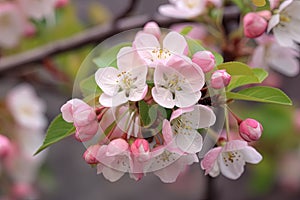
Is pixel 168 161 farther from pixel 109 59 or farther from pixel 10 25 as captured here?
pixel 10 25

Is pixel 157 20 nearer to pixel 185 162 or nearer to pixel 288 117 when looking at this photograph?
pixel 185 162

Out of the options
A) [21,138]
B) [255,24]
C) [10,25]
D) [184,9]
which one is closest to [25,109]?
[21,138]

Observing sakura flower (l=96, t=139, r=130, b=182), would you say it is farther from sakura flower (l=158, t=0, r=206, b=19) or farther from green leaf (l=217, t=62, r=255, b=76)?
sakura flower (l=158, t=0, r=206, b=19)

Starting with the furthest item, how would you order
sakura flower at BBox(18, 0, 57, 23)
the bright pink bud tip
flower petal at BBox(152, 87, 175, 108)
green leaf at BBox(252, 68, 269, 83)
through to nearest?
sakura flower at BBox(18, 0, 57, 23), the bright pink bud tip, green leaf at BBox(252, 68, 269, 83), flower petal at BBox(152, 87, 175, 108)

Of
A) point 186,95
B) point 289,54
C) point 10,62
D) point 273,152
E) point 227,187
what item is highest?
point 186,95

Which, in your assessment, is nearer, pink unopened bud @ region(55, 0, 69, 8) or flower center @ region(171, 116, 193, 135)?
flower center @ region(171, 116, 193, 135)

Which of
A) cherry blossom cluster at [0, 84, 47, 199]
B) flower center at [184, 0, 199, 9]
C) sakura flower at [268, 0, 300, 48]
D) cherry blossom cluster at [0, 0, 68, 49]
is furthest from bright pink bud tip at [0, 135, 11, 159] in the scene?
sakura flower at [268, 0, 300, 48]

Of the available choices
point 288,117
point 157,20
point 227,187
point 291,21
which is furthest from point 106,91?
point 227,187

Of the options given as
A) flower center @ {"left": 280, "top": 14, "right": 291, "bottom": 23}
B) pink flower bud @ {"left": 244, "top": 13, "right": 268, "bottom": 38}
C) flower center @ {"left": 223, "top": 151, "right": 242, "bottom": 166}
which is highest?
pink flower bud @ {"left": 244, "top": 13, "right": 268, "bottom": 38}
